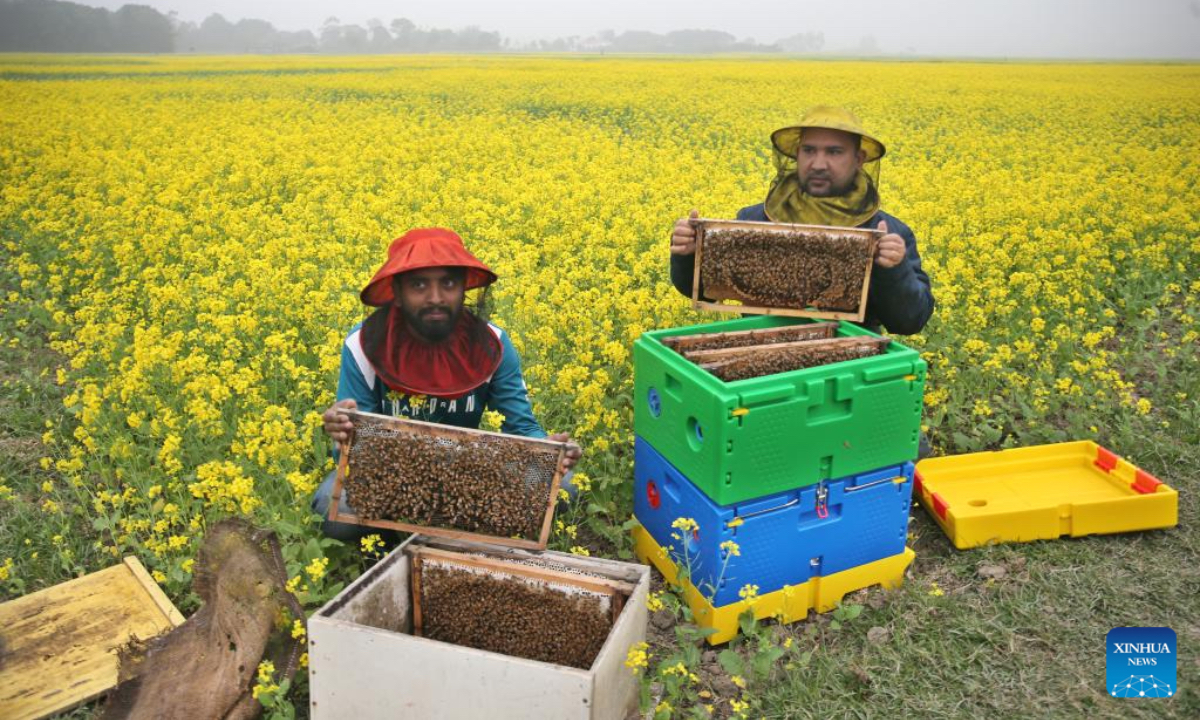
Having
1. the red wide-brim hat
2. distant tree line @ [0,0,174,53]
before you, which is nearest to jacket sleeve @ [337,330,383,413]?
the red wide-brim hat

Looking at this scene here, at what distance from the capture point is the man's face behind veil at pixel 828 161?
4.66 metres

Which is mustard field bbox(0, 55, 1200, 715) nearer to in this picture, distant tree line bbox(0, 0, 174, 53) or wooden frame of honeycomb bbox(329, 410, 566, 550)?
wooden frame of honeycomb bbox(329, 410, 566, 550)

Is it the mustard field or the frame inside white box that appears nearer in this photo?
the frame inside white box

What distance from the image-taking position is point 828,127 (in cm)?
443

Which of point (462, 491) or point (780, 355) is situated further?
point (780, 355)

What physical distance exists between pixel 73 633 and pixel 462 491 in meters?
1.82

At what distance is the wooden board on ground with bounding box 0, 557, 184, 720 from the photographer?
11.1 ft

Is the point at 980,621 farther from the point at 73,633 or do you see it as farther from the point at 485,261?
the point at 485,261

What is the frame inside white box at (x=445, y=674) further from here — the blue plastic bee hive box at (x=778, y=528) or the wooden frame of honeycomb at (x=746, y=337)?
the wooden frame of honeycomb at (x=746, y=337)

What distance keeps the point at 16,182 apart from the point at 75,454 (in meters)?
10.0

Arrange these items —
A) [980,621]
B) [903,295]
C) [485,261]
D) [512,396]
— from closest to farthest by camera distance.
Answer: [980,621], [512,396], [903,295], [485,261]

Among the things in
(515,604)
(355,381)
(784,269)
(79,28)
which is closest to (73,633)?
(355,381)

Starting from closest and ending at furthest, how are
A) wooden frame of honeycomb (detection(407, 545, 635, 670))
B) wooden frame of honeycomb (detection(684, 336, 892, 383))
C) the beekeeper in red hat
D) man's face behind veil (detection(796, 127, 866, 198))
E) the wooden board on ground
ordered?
1. wooden frame of honeycomb (detection(407, 545, 635, 670))
2. the wooden board on ground
3. the beekeeper in red hat
4. wooden frame of honeycomb (detection(684, 336, 892, 383))
5. man's face behind veil (detection(796, 127, 866, 198))

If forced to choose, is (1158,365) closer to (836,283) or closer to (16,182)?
(836,283)
